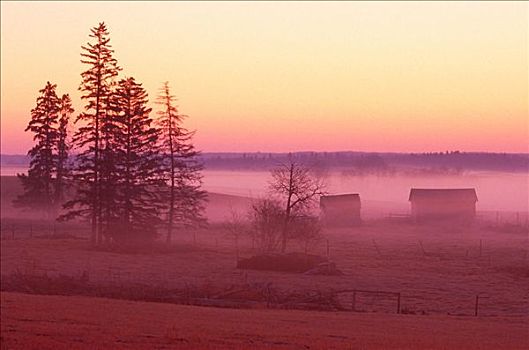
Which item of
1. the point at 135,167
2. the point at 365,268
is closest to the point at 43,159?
the point at 135,167

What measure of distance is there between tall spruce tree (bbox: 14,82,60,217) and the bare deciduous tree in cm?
1669

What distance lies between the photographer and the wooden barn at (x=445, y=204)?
293 feet

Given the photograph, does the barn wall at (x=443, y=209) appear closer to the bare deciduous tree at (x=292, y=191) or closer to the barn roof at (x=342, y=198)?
the barn roof at (x=342, y=198)

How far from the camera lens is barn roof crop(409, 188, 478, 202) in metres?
89.9

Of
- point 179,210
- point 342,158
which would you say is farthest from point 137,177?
point 342,158

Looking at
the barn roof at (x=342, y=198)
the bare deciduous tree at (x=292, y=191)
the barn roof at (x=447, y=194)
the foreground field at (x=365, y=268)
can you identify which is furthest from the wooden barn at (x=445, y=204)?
the bare deciduous tree at (x=292, y=191)

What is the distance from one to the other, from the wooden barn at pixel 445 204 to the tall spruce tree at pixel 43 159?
38.2 metres

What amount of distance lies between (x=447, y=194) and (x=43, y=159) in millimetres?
42890

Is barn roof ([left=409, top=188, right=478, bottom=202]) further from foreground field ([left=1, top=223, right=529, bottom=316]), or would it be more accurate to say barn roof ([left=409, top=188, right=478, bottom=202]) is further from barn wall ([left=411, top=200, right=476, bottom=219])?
foreground field ([left=1, top=223, right=529, bottom=316])

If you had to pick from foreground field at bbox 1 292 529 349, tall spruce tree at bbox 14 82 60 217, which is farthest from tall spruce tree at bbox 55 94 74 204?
foreground field at bbox 1 292 529 349

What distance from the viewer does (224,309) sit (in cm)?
3688

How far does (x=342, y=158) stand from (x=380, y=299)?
9696 cm

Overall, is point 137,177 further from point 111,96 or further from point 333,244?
point 333,244

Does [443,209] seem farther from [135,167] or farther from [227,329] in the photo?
[227,329]
